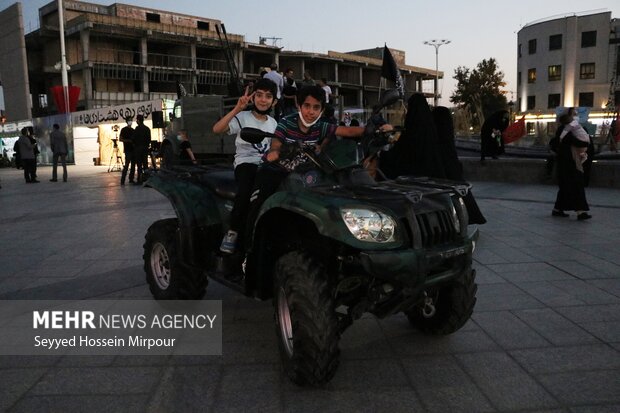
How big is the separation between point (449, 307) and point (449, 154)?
13.5 feet

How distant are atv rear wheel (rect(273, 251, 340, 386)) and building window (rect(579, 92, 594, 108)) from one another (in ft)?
204

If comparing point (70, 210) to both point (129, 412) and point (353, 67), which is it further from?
point (353, 67)

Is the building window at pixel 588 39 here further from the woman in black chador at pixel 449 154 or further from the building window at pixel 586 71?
the woman in black chador at pixel 449 154

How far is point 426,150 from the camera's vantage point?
7.04 meters

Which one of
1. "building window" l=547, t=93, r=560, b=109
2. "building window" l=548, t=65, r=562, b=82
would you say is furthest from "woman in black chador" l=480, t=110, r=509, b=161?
"building window" l=548, t=65, r=562, b=82

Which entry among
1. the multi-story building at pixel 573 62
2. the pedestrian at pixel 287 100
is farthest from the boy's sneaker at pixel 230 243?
the multi-story building at pixel 573 62

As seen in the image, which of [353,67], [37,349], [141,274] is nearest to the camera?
[37,349]

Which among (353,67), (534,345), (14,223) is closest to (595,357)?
(534,345)

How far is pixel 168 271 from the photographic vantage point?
16.5 ft

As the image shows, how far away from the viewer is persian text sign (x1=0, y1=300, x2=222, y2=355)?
13.0ft

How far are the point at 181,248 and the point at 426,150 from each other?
12.6 ft

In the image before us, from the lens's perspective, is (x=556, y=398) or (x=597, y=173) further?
(x=597, y=173)

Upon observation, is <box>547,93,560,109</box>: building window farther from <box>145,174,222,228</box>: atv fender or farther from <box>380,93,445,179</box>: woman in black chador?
<box>145,174,222,228</box>: atv fender

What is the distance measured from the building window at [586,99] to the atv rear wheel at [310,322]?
204 feet
